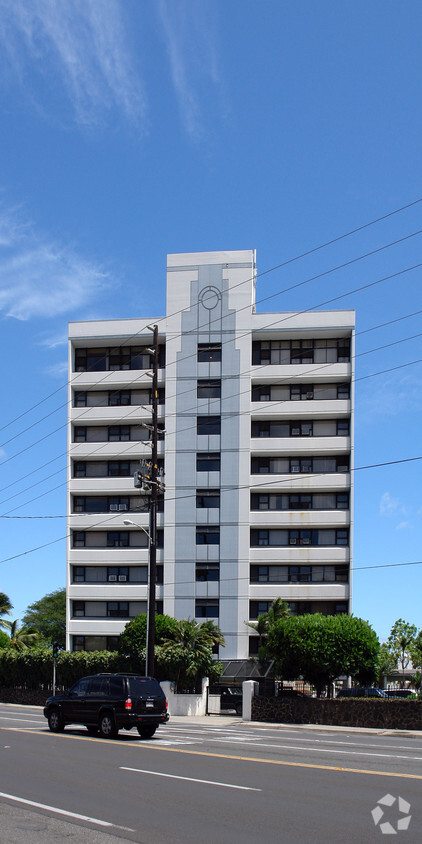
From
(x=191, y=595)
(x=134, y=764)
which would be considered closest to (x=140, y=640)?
(x=191, y=595)

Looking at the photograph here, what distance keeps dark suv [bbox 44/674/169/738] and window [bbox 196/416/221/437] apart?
126 feet

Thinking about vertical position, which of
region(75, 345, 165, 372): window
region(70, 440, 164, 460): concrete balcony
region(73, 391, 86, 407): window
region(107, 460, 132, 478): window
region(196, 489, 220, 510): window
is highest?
region(75, 345, 165, 372): window

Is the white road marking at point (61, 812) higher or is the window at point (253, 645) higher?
the white road marking at point (61, 812)

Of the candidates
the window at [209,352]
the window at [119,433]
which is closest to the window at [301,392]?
the window at [209,352]

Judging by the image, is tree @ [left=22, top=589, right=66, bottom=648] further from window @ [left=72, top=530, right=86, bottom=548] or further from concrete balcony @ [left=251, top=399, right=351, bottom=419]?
concrete balcony @ [left=251, top=399, right=351, bottom=419]

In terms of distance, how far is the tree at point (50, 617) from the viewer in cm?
9862

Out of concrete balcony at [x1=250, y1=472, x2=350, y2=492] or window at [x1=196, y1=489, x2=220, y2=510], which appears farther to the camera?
window at [x1=196, y1=489, x2=220, y2=510]

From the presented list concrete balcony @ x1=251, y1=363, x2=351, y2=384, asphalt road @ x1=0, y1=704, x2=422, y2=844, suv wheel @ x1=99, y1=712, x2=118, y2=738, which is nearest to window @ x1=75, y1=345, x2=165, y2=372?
concrete balcony @ x1=251, y1=363, x2=351, y2=384

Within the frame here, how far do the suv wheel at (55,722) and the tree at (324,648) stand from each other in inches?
908

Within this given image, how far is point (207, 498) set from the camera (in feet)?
198

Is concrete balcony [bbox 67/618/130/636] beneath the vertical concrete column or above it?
beneath

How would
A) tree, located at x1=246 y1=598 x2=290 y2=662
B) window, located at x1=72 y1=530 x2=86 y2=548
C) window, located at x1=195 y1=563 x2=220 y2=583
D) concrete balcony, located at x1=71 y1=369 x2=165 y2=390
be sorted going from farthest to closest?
1. window, located at x1=72 y1=530 x2=86 y2=548
2. concrete balcony, located at x1=71 y1=369 x2=165 y2=390
3. window, located at x1=195 y1=563 x2=220 y2=583
4. tree, located at x1=246 y1=598 x2=290 y2=662

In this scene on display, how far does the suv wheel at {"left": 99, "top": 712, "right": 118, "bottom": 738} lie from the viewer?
71.7 feet

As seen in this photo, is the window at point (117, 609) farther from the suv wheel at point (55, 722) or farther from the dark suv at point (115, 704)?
the dark suv at point (115, 704)
